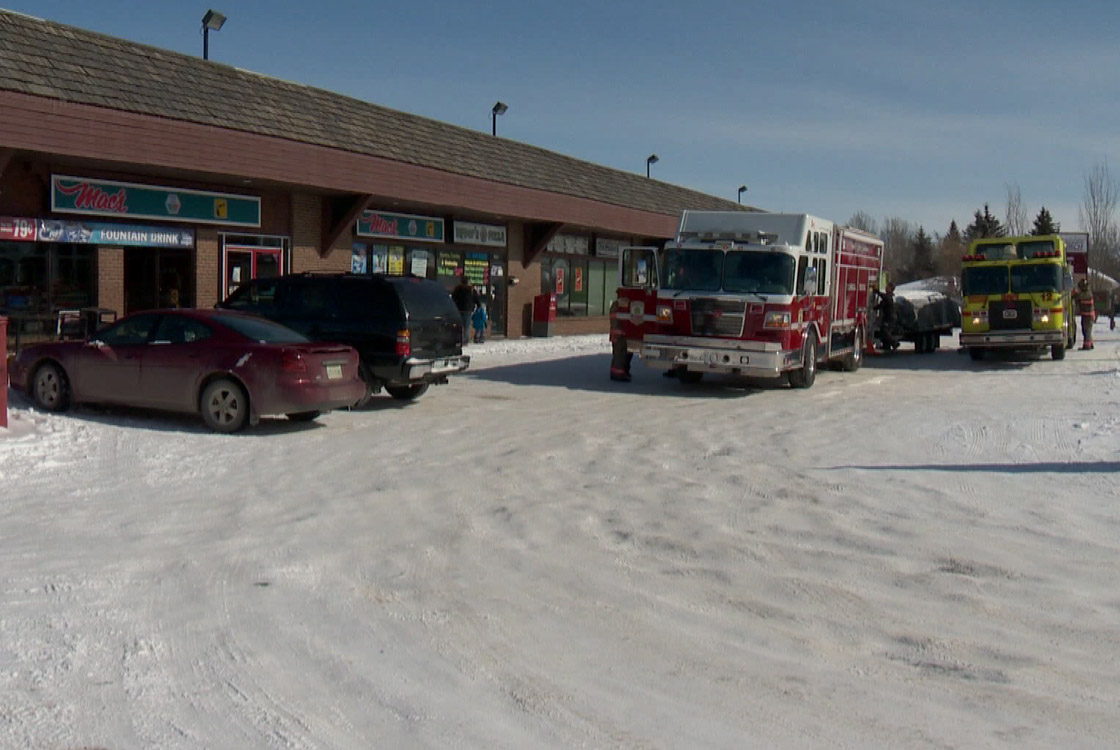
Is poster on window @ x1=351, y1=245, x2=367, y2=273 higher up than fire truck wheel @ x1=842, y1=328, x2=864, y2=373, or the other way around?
poster on window @ x1=351, y1=245, x2=367, y2=273

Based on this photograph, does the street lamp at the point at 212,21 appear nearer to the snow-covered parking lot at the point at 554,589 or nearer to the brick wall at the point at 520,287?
the brick wall at the point at 520,287

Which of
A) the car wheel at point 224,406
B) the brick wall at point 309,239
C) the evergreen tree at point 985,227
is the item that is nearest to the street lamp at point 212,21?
the brick wall at point 309,239

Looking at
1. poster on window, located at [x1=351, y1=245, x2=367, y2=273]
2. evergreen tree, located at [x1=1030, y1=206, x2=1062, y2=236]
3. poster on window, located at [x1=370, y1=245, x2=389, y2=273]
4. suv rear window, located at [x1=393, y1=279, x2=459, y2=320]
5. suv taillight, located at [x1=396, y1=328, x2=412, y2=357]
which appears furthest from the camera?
evergreen tree, located at [x1=1030, y1=206, x2=1062, y2=236]

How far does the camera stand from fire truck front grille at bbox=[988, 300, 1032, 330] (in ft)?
79.7

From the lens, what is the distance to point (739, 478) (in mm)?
9891

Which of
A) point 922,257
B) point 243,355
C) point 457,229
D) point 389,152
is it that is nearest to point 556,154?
point 457,229

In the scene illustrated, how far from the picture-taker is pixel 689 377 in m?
19.3

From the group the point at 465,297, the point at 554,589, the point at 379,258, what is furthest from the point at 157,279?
the point at 554,589

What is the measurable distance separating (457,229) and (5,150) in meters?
13.2

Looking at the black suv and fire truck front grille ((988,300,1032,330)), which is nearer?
the black suv

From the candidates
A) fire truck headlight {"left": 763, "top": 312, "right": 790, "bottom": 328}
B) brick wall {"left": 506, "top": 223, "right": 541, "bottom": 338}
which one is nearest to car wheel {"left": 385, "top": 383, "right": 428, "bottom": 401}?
fire truck headlight {"left": 763, "top": 312, "right": 790, "bottom": 328}

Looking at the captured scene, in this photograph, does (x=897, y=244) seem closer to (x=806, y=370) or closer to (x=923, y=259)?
(x=923, y=259)

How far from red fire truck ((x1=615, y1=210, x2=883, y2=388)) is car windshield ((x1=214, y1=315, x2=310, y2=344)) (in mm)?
6751

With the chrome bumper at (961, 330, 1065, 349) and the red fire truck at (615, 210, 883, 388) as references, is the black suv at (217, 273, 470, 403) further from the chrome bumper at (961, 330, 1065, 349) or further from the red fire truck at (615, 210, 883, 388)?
the chrome bumper at (961, 330, 1065, 349)
